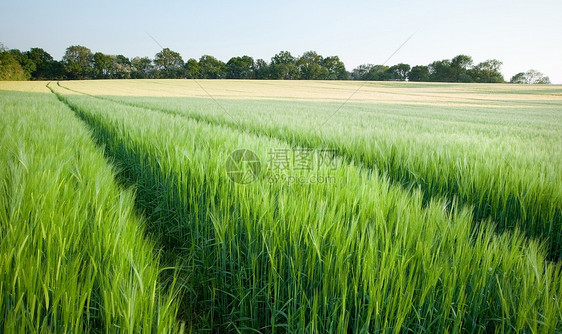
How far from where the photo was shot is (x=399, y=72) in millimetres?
60094

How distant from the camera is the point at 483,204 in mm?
1961

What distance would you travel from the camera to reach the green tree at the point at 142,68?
1890 inches

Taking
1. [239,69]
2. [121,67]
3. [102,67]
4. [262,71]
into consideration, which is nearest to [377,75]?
[262,71]

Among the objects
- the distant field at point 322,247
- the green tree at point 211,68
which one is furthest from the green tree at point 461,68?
the distant field at point 322,247

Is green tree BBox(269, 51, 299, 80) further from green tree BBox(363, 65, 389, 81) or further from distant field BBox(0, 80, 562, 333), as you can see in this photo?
distant field BBox(0, 80, 562, 333)

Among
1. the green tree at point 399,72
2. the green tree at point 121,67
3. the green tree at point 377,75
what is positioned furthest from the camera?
the green tree at point 399,72

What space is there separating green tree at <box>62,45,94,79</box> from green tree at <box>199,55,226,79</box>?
19.6m

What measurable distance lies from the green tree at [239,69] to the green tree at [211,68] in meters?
1.09

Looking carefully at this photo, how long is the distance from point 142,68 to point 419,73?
5170cm

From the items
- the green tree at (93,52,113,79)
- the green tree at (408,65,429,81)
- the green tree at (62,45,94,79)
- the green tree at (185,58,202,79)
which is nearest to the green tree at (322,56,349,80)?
the green tree at (408,65,429,81)

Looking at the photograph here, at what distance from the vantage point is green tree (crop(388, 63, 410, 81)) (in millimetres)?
58688

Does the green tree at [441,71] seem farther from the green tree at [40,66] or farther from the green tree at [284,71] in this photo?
the green tree at [40,66]

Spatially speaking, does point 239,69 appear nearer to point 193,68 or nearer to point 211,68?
point 211,68

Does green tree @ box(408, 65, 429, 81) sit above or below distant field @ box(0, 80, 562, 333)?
above
